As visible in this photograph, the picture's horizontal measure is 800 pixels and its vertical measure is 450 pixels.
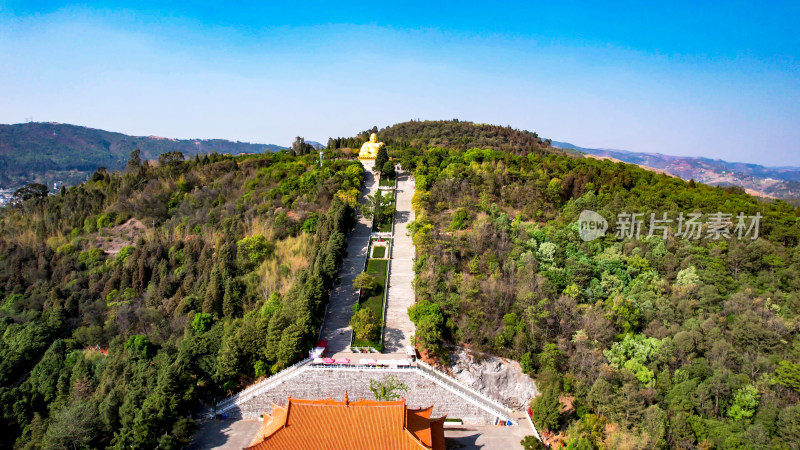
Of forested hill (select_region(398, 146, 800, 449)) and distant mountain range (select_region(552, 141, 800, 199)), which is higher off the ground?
distant mountain range (select_region(552, 141, 800, 199))

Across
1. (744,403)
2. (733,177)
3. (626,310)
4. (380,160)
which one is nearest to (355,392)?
(626,310)

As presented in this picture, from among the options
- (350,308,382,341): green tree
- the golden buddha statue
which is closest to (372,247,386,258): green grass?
(350,308,382,341): green tree

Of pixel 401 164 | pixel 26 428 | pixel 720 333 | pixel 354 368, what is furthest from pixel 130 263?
pixel 720 333

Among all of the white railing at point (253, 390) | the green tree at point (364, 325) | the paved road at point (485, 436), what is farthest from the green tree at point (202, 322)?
the paved road at point (485, 436)

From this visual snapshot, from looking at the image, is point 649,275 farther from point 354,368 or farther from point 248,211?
point 248,211

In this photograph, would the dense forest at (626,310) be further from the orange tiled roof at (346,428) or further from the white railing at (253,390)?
the white railing at (253,390)
